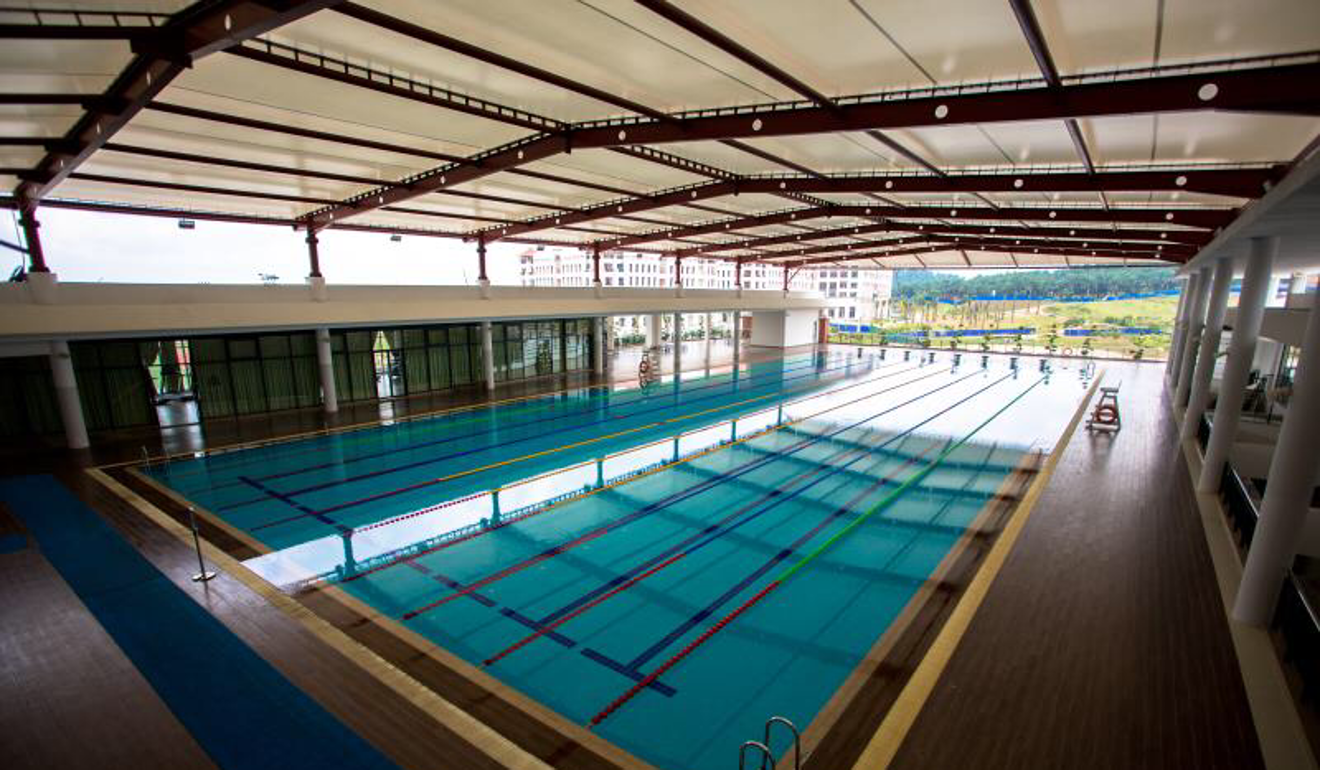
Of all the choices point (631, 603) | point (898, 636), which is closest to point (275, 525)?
point (631, 603)

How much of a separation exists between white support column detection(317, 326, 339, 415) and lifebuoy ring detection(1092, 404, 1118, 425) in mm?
19737

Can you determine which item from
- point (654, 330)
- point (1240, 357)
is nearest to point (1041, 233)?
point (1240, 357)

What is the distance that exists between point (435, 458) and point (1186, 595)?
1217cm

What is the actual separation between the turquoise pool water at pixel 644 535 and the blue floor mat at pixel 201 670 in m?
1.28

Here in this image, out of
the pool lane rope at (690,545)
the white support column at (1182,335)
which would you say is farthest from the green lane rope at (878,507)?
the white support column at (1182,335)

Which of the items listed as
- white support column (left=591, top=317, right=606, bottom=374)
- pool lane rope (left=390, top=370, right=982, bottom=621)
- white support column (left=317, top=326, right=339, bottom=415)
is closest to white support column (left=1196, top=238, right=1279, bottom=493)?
pool lane rope (left=390, top=370, right=982, bottom=621)

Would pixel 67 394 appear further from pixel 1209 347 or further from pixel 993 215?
pixel 1209 347

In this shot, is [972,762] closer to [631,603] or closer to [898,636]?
[898,636]

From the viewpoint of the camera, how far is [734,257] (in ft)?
96.0

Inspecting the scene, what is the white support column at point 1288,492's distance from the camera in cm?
488

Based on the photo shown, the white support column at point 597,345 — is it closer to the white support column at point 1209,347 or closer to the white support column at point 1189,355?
the white support column at point 1209,347

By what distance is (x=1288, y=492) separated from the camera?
5.06 metres

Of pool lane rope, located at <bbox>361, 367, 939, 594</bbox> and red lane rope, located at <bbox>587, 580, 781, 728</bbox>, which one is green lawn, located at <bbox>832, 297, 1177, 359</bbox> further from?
red lane rope, located at <bbox>587, 580, 781, 728</bbox>

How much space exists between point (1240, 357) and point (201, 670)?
13240mm
